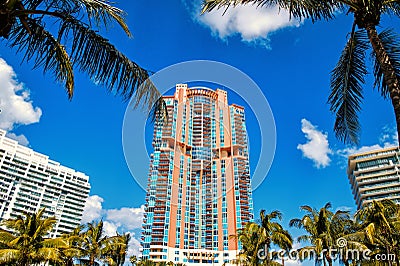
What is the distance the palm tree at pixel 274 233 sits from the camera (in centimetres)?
2103

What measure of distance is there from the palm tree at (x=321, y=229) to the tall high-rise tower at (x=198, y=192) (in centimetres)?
4877

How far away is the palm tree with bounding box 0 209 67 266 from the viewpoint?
1332 cm

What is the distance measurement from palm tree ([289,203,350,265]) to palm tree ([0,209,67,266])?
12.8 metres

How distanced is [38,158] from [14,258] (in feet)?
387

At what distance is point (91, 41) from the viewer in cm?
438

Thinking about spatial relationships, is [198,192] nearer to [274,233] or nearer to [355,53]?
[274,233]

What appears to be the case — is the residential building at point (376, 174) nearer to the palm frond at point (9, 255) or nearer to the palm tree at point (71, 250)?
the palm tree at point (71, 250)

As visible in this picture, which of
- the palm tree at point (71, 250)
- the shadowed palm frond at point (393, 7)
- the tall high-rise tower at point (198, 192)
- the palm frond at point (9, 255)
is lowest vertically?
the palm frond at point (9, 255)

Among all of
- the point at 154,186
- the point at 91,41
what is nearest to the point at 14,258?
the point at 91,41

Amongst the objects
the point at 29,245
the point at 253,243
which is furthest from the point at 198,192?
the point at 29,245

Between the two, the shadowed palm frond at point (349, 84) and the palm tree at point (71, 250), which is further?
the palm tree at point (71, 250)

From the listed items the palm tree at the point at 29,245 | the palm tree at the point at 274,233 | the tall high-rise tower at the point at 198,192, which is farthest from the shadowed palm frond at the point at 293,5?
the tall high-rise tower at the point at 198,192

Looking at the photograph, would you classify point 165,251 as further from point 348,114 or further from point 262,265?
point 348,114

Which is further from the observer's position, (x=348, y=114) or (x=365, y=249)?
(x=365, y=249)
